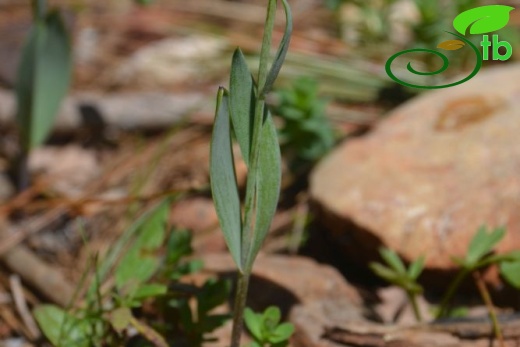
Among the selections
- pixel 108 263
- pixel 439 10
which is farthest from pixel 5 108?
pixel 439 10

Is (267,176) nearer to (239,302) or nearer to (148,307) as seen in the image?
(239,302)

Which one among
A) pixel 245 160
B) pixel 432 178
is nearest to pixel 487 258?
pixel 432 178

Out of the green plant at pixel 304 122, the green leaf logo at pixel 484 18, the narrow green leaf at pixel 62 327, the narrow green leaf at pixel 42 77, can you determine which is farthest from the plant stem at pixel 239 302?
the narrow green leaf at pixel 42 77

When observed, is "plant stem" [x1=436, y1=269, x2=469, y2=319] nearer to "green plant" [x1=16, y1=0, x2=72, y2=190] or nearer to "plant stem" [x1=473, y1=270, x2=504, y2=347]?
"plant stem" [x1=473, y1=270, x2=504, y2=347]

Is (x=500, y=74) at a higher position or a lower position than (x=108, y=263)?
higher

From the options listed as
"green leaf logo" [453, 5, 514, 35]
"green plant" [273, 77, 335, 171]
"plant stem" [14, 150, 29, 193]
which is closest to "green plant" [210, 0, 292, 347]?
"green leaf logo" [453, 5, 514, 35]

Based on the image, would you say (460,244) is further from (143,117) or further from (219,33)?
(219,33)
